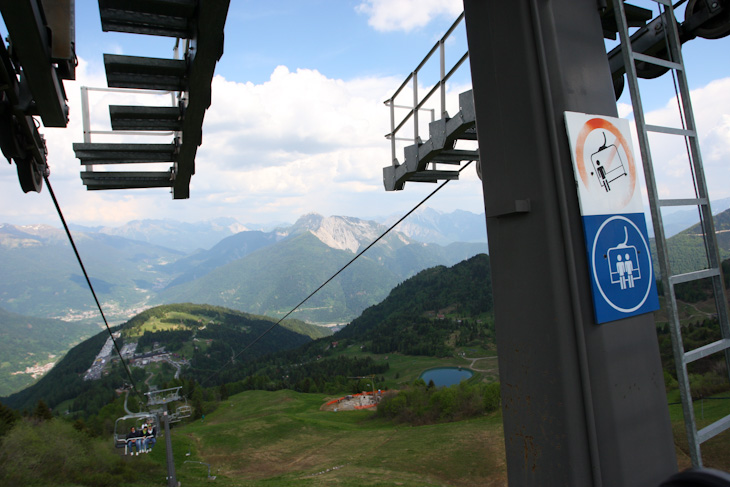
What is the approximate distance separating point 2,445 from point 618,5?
148 feet

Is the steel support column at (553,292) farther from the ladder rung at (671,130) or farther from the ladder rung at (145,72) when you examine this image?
the ladder rung at (145,72)

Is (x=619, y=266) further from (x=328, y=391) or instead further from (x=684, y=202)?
(x=328, y=391)

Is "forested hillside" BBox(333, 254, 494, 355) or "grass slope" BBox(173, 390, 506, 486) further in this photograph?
"forested hillside" BBox(333, 254, 494, 355)

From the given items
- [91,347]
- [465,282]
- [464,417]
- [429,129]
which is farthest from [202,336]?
[429,129]

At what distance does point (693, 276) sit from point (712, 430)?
0.82 metres

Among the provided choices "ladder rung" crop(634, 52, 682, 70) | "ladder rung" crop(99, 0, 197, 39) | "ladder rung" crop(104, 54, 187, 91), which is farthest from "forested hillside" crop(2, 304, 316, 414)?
"ladder rung" crop(634, 52, 682, 70)

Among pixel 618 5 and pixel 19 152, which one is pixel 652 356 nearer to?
pixel 618 5

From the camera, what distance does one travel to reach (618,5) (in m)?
2.53

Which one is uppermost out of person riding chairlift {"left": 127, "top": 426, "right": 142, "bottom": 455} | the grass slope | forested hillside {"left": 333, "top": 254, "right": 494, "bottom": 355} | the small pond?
forested hillside {"left": 333, "top": 254, "right": 494, "bottom": 355}

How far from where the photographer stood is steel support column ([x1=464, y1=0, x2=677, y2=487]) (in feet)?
7.67

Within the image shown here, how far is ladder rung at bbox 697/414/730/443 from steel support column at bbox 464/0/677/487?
0.23 m

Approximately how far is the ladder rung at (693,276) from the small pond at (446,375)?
98.7 meters

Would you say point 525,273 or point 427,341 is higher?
point 525,273

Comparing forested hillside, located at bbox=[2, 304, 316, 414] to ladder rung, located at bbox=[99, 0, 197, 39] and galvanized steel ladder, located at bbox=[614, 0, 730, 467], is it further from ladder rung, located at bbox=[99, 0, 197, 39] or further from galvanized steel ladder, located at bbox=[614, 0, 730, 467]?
galvanized steel ladder, located at bbox=[614, 0, 730, 467]
